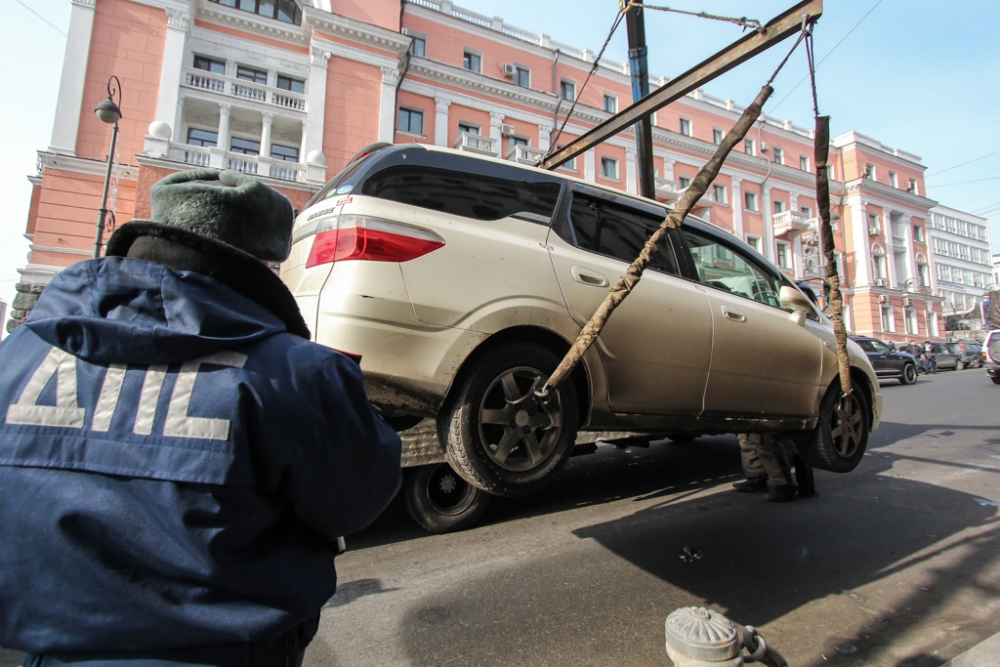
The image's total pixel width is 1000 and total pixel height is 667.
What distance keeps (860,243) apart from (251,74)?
3818cm

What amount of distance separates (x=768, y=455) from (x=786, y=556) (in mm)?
1244

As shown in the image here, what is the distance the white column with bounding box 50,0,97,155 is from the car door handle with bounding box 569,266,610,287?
64.5 feet

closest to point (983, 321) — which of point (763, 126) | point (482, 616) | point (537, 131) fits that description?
point (763, 126)

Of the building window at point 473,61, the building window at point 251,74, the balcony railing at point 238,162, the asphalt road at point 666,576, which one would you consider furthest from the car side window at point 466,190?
the building window at point 473,61

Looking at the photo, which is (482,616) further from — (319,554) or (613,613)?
(319,554)

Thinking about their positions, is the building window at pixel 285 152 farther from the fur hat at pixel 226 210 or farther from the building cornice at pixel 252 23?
the fur hat at pixel 226 210

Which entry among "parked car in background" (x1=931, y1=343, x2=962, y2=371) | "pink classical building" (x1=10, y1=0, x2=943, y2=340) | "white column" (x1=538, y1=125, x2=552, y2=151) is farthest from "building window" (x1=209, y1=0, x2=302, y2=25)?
"parked car in background" (x1=931, y1=343, x2=962, y2=371)

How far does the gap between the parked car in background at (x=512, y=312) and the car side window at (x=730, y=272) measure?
25 millimetres

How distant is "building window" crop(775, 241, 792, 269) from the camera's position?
107 ft

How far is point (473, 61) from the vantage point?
2498cm

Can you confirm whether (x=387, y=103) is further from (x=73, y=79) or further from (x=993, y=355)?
(x=993, y=355)

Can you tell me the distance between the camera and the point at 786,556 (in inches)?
133

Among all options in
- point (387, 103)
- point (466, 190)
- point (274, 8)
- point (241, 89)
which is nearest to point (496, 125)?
point (387, 103)

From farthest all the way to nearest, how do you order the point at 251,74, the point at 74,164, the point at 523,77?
1. the point at 523,77
2. the point at 251,74
3. the point at 74,164
